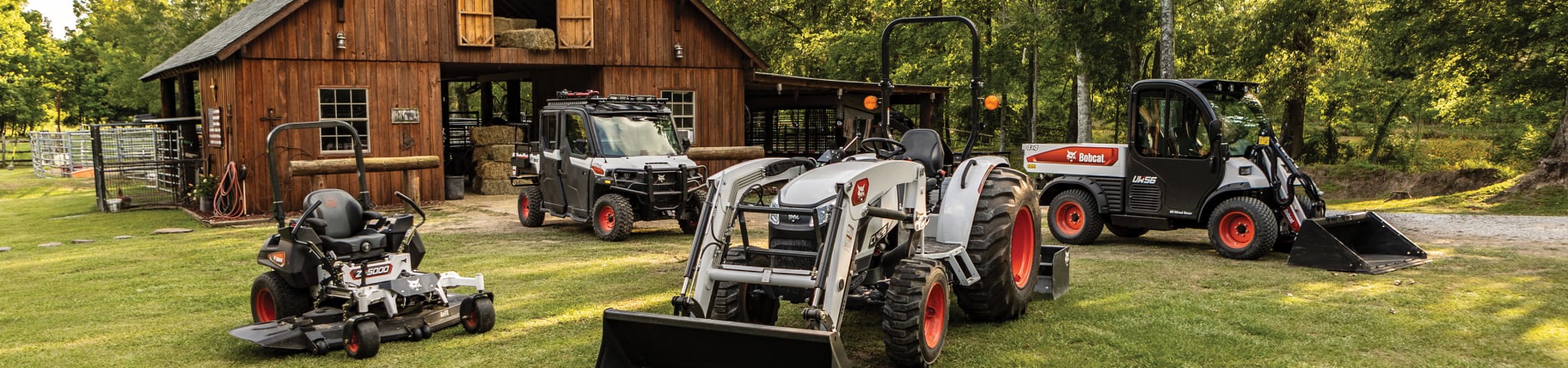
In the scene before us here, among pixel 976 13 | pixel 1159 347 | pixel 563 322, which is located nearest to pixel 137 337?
pixel 563 322

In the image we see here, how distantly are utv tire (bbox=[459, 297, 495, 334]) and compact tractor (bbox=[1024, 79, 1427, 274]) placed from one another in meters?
6.55

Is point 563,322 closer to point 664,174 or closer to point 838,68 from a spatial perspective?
point 664,174

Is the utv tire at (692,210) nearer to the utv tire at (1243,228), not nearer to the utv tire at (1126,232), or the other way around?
the utv tire at (1126,232)

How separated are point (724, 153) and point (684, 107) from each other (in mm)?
1208

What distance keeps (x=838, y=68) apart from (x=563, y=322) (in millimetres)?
24018

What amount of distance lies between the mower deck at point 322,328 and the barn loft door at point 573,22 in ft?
37.5

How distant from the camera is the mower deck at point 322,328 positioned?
19.3ft

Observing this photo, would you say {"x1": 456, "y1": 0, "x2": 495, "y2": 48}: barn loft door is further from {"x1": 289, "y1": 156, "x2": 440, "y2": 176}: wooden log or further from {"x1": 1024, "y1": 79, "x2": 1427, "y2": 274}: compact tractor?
{"x1": 1024, "y1": 79, "x2": 1427, "y2": 274}: compact tractor

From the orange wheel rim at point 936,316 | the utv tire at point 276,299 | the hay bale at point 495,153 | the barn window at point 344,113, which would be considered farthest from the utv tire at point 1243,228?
the hay bale at point 495,153

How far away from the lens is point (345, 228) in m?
6.45

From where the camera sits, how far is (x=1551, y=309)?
6.90 m

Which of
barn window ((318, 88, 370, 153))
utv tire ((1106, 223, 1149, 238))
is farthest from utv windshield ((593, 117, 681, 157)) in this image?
barn window ((318, 88, 370, 153))

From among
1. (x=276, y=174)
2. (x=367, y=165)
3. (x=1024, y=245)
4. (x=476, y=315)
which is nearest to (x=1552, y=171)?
(x=1024, y=245)

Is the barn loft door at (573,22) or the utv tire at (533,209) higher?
the barn loft door at (573,22)
